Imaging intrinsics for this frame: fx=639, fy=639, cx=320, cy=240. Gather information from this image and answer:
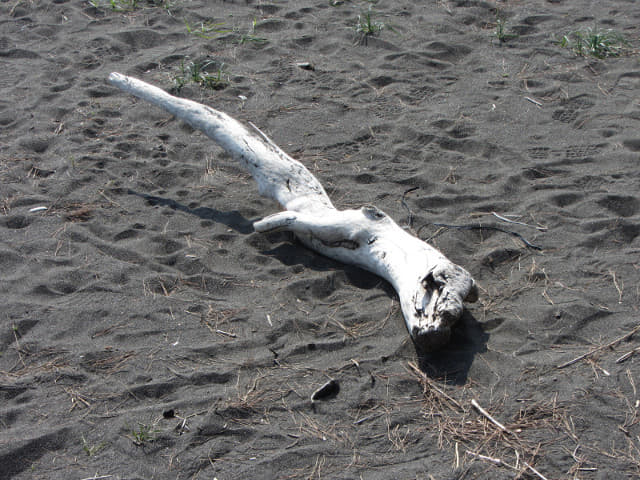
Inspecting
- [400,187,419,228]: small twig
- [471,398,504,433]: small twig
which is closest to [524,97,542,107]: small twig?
[400,187,419,228]: small twig

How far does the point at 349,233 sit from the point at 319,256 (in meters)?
0.30

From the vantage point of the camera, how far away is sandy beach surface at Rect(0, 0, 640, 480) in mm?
2703

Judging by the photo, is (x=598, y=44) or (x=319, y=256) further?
(x=598, y=44)

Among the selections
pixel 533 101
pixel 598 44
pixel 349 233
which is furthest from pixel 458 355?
pixel 598 44

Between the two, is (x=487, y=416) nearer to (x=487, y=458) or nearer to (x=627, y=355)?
(x=487, y=458)

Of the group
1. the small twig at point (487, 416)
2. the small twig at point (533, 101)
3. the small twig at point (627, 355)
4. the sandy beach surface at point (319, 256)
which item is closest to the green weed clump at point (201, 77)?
the sandy beach surface at point (319, 256)

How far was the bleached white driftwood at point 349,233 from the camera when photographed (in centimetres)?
304

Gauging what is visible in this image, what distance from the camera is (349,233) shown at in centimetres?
365

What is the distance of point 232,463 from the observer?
2.62 m

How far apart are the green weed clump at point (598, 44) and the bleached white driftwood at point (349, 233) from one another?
329cm

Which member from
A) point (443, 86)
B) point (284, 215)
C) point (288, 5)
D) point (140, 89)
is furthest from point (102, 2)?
point (284, 215)

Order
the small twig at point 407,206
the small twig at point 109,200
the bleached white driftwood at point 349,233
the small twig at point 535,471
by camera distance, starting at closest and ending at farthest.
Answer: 1. the small twig at point 535,471
2. the bleached white driftwood at point 349,233
3. the small twig at point 407,206
4. the small twig at point 109,200

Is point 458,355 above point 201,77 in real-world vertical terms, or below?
below

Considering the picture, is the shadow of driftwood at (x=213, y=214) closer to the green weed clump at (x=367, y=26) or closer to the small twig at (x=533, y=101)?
the small twig at (x=533, y=101)
